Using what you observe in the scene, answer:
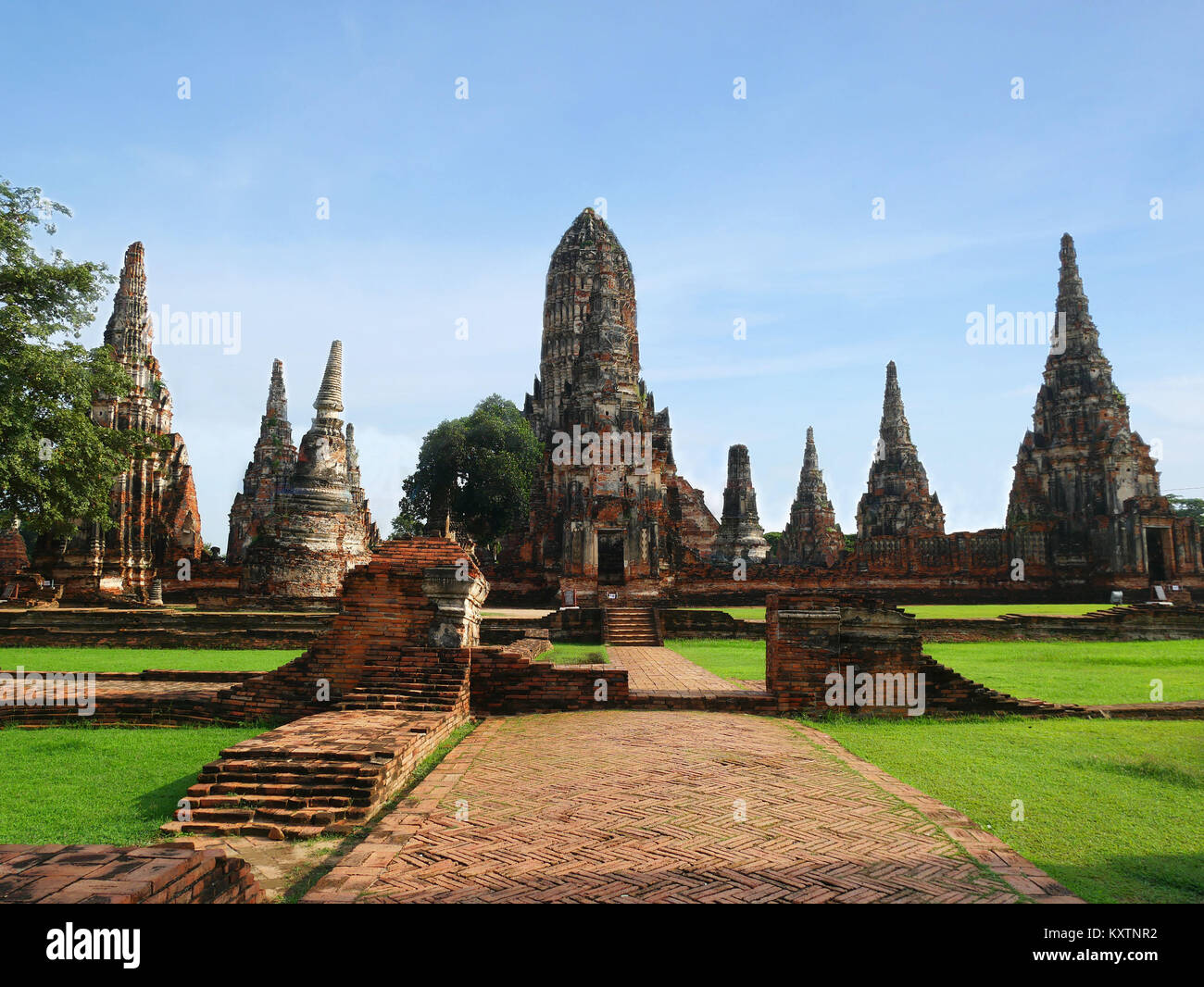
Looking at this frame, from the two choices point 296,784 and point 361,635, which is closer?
point 296,784

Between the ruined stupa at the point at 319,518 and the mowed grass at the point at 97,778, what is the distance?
511 inches

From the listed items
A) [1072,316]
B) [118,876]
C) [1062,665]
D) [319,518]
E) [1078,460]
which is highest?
[1072,316]

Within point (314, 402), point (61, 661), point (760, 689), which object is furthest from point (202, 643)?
point (760, 689)

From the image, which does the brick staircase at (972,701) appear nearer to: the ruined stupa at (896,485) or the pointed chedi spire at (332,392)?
the pointed chedi spire at (332,392)

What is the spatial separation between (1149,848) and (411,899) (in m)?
3.92

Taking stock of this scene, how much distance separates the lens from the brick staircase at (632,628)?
18078 millimetres

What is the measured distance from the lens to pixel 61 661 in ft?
41.8

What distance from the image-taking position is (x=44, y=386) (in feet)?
50.2

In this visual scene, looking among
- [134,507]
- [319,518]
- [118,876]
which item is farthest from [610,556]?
[118,876]

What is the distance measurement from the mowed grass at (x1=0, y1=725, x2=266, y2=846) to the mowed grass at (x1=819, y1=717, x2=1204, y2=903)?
503 cm

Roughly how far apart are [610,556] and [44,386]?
602 inches

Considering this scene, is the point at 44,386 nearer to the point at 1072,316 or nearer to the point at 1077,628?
the point at 1077,628

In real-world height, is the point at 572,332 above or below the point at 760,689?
above
